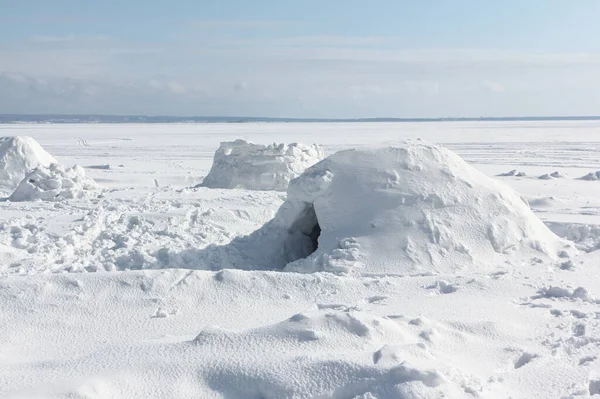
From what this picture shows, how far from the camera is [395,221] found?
6812 millimetres

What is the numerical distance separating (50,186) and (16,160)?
3.46 meters

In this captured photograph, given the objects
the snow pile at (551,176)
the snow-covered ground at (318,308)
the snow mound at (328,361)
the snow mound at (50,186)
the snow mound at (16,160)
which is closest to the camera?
the snow mound at (328,361)

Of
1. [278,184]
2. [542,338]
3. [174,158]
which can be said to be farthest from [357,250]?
[174,158]

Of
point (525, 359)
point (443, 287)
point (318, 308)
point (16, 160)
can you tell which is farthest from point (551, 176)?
point (16, 160)

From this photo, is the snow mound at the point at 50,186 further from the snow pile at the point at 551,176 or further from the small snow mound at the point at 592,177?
the small snow mound at the point at 592,177

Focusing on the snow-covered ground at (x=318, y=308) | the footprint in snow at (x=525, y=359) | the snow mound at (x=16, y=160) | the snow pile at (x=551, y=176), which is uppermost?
the snow mound at (x=16, y=160)

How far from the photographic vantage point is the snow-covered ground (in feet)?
12.0

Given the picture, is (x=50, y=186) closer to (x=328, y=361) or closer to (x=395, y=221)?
(x=395, y=221)

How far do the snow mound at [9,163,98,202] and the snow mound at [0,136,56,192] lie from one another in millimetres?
2246

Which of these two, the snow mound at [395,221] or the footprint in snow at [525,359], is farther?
the snow mound at [395,221]

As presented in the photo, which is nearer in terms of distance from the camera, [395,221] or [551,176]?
[395,221]

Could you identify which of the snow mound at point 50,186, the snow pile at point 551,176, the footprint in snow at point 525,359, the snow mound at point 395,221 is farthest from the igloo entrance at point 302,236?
the snow pile at point 551,176

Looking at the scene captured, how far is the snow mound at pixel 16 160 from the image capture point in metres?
14.8

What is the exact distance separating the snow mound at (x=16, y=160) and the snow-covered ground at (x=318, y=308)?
6025 millimetres
